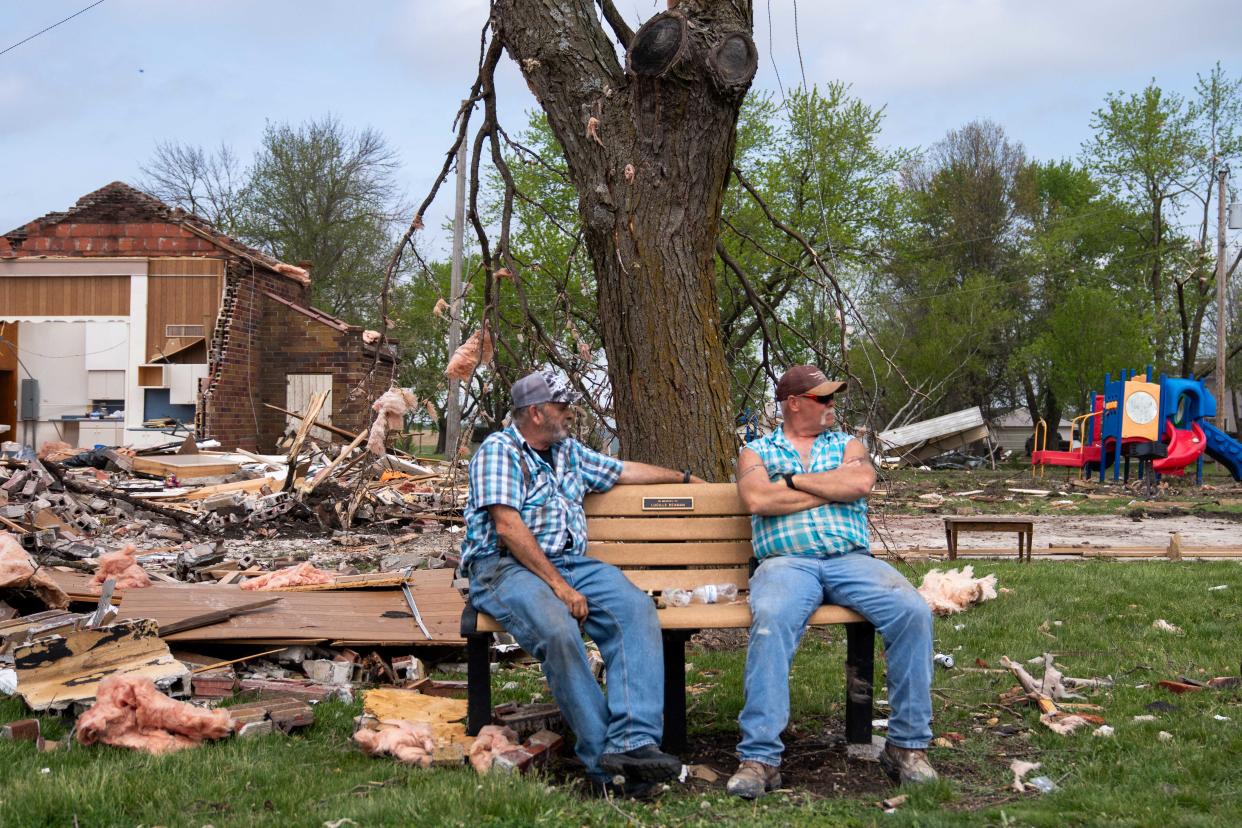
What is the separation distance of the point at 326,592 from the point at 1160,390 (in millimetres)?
20717

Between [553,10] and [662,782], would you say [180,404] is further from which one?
[662,782]

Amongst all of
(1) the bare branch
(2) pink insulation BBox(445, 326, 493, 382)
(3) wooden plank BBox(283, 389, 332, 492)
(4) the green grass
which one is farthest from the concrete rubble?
(1) the bare branch

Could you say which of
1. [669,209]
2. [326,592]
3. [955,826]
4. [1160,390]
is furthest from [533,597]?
[1160,390]

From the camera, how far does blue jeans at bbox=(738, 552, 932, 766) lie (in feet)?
13.6

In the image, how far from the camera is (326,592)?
22.1 ft

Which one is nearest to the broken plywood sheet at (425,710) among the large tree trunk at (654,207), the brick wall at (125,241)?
the large tree trunk at (654,207)

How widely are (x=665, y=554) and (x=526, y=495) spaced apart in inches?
28.4

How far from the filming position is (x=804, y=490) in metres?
4.65

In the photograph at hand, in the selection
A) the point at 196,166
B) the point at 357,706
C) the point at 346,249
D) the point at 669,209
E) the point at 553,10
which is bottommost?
the point at 357,706

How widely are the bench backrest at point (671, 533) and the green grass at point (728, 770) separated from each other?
67 centimetres

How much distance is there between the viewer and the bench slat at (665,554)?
4879mm

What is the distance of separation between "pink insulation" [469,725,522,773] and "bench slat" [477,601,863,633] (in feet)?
1.24

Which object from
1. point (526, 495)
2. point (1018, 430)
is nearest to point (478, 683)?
point (526, 495)

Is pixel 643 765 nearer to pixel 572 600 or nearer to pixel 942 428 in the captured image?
pixel 572 600
